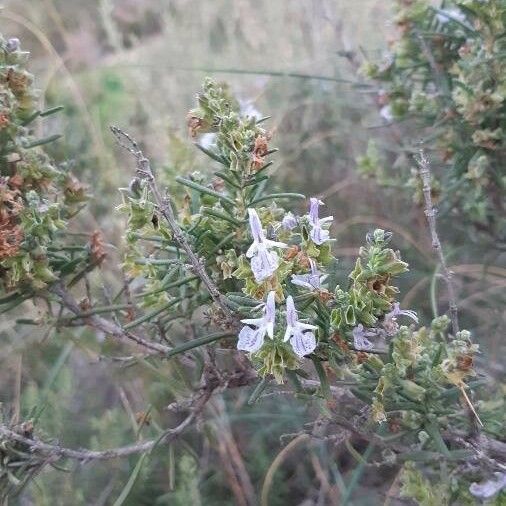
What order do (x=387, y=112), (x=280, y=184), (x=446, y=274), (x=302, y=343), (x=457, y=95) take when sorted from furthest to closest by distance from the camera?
1. (x=280, y=184)
2. (x=387, y=112)
3. (x=457, y=95)
4. (x=446, y=274)
5. (x=302, y=343)

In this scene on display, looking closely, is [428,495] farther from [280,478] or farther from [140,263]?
[280,478]

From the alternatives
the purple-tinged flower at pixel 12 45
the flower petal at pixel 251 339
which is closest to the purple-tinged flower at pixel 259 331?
the flower petal at pixel 251 339

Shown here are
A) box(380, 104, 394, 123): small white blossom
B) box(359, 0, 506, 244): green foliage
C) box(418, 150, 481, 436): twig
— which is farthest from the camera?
box(380, 104, 394, 123): small white blossom

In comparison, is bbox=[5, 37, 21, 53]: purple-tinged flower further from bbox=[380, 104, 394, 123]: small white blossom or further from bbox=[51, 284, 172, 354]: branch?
bbox=[380, 104, 394, 123]: small white blossom

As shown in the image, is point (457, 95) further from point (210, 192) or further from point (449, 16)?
point (210, 192)

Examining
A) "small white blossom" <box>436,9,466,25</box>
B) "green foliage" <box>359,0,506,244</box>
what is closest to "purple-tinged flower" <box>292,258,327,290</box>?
"green foliage" <box>359,0,506,244</box>

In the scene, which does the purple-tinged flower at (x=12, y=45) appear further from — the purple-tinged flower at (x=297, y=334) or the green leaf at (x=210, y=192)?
the purple-tinged flower at (x=297, y=334)

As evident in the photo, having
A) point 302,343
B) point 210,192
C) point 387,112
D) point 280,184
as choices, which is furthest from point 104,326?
point 280,184
